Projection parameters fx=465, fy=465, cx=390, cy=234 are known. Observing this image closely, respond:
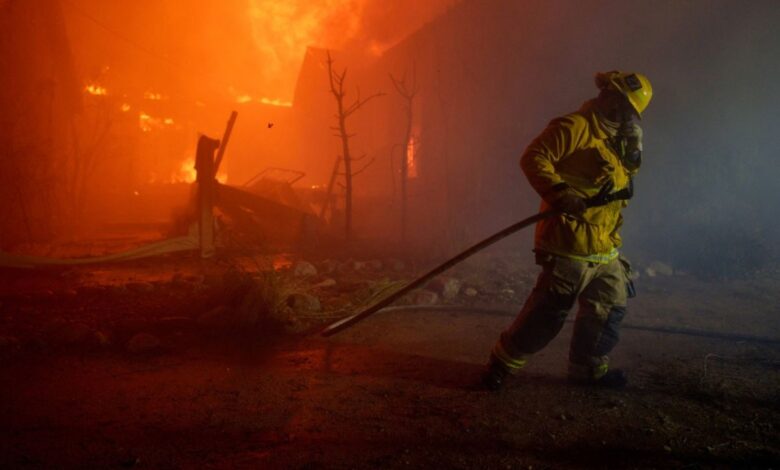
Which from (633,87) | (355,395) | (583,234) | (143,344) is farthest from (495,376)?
(143,344)

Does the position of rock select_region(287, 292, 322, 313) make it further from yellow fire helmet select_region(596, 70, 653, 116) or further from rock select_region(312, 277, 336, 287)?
yellow fire helmet select_region(596, 70, 653, 116)

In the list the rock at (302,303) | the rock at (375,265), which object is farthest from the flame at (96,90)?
the rock at (302,303)

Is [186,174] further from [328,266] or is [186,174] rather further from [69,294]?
[69,294]

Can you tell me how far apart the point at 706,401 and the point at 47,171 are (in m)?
13.7

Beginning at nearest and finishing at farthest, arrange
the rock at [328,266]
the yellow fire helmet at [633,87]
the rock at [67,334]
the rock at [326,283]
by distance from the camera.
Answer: the yellow fire helmet at [633,87], the rock at [67,334], the rock at [326,283], the rock at [328,266]

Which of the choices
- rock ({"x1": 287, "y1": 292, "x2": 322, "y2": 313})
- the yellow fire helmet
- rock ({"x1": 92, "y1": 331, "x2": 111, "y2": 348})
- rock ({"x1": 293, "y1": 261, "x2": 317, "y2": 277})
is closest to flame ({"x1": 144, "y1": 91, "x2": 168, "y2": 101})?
rock ({"x1": 293, "y1": 261, "x2": 317, "y2": 277})

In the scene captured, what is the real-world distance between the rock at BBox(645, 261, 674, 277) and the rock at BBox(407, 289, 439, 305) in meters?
4.07

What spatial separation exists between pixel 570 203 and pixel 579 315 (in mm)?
898

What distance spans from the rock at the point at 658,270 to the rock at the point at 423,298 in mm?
4073

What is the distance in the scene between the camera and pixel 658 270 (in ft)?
25.3

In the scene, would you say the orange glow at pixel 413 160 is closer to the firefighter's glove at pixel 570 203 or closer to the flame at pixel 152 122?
the firefighter's glove at pixel 570 203

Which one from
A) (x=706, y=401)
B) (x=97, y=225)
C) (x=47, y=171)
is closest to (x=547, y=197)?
(x=706, y=401)

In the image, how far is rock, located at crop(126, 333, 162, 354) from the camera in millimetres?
3736

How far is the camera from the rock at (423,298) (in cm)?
566
